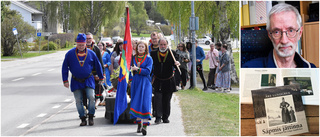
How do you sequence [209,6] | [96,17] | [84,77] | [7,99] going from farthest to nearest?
[96,17], [209,6], [7,99], [84,77]

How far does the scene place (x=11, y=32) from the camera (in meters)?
43.1

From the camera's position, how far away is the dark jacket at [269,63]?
2766 millimetres

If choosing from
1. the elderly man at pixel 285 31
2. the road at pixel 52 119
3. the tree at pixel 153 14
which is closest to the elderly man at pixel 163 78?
the road at pixel 52 119

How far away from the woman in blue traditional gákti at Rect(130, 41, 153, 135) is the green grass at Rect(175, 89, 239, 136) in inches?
32.1

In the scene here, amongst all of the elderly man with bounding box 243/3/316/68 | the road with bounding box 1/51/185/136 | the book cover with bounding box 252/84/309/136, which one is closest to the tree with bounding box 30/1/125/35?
the road with bounding box 1/51/185/136

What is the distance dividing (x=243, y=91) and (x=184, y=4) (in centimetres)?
1943

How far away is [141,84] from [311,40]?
602 centimetres

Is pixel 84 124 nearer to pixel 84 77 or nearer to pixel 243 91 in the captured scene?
pixel 84 77

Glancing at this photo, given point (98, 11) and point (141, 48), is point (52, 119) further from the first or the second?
point (98, 11)

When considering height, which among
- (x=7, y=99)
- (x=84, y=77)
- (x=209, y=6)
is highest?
(x=209, y=6)

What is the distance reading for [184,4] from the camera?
22312 mm

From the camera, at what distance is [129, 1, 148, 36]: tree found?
4003 inches

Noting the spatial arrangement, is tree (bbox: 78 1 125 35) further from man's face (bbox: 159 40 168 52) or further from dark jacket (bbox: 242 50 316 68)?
dark jacket (bbox: 242 50 316 68)

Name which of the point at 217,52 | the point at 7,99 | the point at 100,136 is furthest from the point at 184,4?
the point at 100,136
